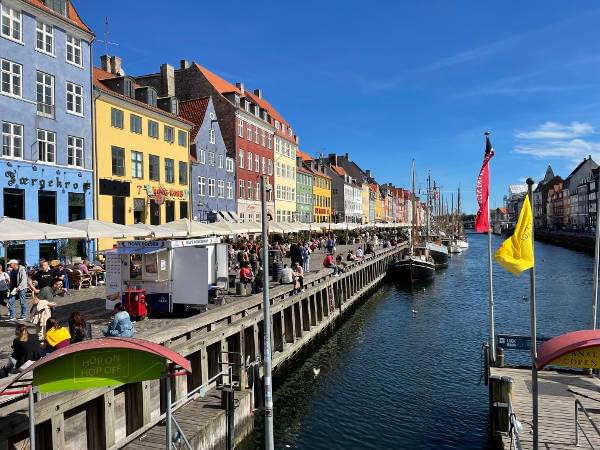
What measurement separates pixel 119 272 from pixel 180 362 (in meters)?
10.1

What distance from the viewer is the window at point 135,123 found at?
3441 centimetres

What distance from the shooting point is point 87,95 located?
99.8 feet

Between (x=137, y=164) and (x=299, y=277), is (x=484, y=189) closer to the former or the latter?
(x=299, y=277)

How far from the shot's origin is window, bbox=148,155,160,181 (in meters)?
36.5

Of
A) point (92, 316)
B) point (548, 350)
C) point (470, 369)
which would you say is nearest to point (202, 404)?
point (92, 316)

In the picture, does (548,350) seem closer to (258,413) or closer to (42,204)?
(258,413)

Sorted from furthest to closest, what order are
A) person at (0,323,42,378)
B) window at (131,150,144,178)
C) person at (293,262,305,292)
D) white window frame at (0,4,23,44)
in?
window at (131,150,144,178) < white window frame at (0,4,23,44) < person at (293,262,305,292) < person at (0,323,42,378)

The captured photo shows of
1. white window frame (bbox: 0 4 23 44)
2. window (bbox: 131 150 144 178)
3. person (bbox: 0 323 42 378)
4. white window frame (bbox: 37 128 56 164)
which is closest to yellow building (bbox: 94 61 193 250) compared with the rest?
window (bbox: 131 150 144 178)

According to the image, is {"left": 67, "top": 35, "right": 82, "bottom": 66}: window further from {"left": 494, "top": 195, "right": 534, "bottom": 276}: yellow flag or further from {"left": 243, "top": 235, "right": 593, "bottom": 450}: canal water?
{"left": 494, "top": 195, "right": 534, "bottom": 276}: yellow flag

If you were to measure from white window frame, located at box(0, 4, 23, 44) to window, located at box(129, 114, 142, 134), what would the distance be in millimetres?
9205

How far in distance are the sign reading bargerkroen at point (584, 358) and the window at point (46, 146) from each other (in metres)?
27.1

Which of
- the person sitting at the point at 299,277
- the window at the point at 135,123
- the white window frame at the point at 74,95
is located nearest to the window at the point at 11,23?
the white window frame at the point at 74,95

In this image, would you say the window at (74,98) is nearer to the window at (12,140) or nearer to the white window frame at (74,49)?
the white window frame at (74,49)

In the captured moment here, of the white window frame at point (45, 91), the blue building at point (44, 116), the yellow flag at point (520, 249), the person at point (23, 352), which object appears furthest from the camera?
the white window frame at point (45, 91)
